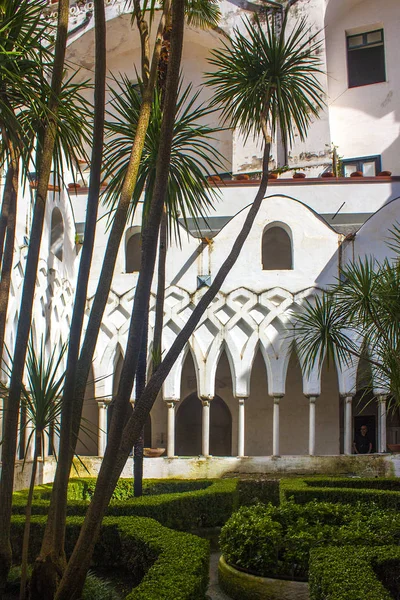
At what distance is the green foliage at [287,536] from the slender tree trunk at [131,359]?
2137 millimetres

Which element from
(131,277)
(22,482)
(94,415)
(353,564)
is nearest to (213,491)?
(22,482)

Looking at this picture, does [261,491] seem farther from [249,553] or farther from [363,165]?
[363,165]

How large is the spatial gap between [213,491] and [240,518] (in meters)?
4.00

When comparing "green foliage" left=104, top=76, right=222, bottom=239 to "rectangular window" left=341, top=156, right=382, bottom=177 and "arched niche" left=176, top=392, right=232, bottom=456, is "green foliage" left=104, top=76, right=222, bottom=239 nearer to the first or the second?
"arched niche" left=176, top=392, right=232, bottom=456

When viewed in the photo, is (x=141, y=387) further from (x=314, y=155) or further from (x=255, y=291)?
(x=314, y=155)

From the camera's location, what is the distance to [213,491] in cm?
1210

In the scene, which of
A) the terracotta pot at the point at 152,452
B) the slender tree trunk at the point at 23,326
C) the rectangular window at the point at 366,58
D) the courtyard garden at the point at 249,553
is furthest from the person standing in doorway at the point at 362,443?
the slender tree trunk at the point at 23,326

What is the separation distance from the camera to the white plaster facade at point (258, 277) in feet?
57.5

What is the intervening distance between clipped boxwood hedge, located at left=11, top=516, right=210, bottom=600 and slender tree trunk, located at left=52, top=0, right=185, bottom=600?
1.61 feet

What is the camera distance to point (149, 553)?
7562 millimetres

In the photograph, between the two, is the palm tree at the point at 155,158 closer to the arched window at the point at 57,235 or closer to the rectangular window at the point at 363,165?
the arched window at the point at 57,235

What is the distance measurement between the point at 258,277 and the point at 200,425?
17.7ft

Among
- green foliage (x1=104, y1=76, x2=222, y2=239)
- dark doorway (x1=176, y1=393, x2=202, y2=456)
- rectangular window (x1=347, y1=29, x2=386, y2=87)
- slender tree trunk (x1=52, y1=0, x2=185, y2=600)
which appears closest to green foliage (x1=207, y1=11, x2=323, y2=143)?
green foliage (x1=104, y1=76, x2=222, y2=239)

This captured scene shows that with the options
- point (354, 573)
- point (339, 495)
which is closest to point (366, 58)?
point (339, 495)
